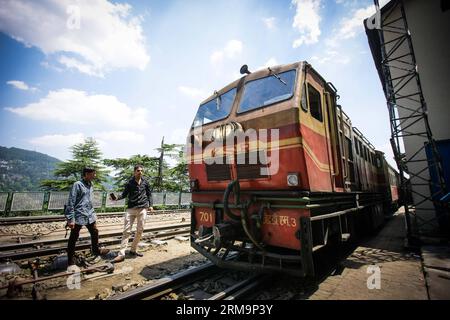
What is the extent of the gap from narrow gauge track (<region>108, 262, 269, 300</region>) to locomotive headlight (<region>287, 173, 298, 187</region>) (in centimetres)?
167

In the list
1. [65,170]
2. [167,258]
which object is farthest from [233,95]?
[65,170]

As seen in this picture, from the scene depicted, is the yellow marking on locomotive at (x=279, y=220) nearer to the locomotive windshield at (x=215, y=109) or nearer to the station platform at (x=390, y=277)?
the station platform at (x=390, y=277)

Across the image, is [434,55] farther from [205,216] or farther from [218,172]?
[205,216]

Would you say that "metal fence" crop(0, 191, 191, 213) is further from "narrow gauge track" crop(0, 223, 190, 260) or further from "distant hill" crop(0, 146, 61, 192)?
"distant hill" crop(0, 146, 61, 192)

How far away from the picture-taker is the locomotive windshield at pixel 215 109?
4.68 metres

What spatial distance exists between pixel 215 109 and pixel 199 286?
343 centimetres

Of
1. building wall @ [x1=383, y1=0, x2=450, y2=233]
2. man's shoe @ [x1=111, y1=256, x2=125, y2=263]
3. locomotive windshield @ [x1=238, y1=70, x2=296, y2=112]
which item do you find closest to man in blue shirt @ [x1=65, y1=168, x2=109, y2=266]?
man's shoe @ [x1=111, y1=256, x2=125, y2=263]

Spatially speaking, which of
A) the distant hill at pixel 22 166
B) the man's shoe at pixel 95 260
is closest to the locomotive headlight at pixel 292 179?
the man's shoe at pixel 95 260

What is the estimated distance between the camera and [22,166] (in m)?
163

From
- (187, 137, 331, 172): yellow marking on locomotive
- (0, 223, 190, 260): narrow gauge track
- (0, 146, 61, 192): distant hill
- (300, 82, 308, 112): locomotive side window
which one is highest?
(0, 146, 61, 192): distant hill

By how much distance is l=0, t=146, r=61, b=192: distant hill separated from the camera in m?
139
